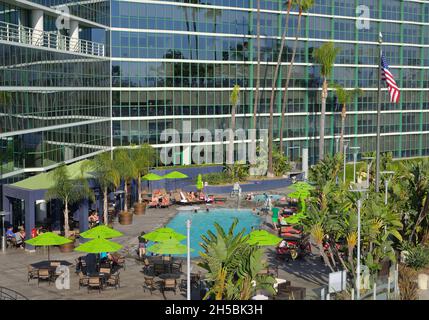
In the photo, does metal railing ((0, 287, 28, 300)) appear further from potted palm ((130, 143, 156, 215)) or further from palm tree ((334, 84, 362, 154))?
palm tree ((334, 84, 362, 154))

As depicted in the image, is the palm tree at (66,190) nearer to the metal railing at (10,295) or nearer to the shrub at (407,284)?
the metal railing at (10,295)

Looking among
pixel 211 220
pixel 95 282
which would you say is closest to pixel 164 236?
pixel 95 282

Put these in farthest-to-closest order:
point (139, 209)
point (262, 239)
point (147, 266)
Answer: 1. point (139, 209)
2. point (147, 266)
3. point (262, 239)

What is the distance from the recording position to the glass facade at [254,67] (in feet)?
238

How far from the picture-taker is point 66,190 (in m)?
43.5

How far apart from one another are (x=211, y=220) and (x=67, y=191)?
14525mm

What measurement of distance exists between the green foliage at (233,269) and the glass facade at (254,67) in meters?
45.4

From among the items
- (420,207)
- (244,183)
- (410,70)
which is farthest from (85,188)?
(410,70)

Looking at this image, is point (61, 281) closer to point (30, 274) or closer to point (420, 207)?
point (30, 274)

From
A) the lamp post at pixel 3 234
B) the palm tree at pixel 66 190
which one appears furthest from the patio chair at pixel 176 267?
the lamp post at pixel 3 234

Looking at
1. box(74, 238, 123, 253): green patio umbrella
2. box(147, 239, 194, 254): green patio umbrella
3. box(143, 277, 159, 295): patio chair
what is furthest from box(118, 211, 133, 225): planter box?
box(143, 277, 159, 295): patio chair

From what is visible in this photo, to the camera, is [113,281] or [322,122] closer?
[113,281]

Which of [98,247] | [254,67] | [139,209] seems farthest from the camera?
[254,67]

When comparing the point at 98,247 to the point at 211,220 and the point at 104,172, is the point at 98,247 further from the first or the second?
the point at 211,220
